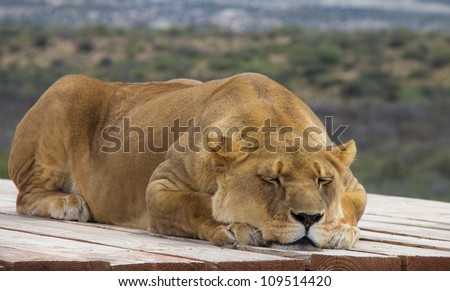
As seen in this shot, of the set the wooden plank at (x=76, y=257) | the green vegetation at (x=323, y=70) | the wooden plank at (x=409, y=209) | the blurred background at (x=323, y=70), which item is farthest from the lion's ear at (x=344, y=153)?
the green vegetation at (x=323, y=70)

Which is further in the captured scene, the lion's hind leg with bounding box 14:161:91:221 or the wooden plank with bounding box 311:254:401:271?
the lion's hind leg with bounding box 14:161:91:221

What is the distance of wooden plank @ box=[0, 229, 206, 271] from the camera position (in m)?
5.05

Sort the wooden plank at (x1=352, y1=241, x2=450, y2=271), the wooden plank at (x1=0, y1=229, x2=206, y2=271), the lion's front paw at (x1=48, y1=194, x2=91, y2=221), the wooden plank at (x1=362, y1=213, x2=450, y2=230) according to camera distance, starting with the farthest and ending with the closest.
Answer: the lion's front paw at (x1=48, y1=194, x2=91, y2=221) < the wooden plank at (x1=362, y1=213, x2=450, y2=230) < the wooden plank at (x1=352, y1=241, x2=450, y2=271) < the wooden plank at (x1=0, y1=229, x2=206, y2=271)

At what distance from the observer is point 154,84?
8211 mm

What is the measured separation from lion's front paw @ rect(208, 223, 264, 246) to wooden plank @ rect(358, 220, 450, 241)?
1.25m

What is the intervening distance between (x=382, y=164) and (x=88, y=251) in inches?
764

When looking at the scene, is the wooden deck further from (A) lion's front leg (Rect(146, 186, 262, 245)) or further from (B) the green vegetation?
(B) the green vegetation

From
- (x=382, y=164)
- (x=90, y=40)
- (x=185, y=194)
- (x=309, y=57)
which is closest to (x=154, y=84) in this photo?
(x=185, y=194)

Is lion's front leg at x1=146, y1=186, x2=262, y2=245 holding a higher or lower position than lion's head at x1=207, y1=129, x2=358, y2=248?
lower

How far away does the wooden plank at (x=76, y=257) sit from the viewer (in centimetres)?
505

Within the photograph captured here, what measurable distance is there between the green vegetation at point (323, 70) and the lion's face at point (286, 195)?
1563 cm

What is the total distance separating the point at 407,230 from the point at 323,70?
34944 millimetres

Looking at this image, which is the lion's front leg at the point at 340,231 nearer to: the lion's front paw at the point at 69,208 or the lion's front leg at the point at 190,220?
the lion's front leg at the point at 190,220

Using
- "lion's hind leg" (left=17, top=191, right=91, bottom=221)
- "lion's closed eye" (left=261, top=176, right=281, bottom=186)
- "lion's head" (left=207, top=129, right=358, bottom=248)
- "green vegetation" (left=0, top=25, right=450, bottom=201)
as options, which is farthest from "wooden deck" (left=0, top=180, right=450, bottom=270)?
"green vegetation" (left=0, top=25, right=450, bottom=201)
